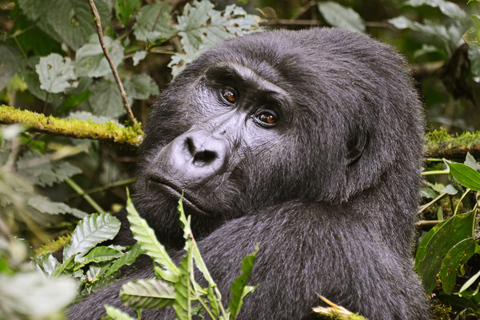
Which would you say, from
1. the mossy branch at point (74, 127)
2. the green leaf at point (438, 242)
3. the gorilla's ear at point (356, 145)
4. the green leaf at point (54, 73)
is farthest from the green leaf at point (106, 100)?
the green leaf at point (438, 242)

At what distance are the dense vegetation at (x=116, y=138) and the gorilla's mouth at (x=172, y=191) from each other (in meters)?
0.32

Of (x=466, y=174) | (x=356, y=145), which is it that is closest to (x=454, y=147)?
(x=466, y=174)

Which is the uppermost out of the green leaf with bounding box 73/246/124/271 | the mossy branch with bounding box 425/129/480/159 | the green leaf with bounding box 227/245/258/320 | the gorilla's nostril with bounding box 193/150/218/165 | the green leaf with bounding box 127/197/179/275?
the green leaf with bounding box 127/197/179/275

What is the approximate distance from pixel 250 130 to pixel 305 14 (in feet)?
16.2

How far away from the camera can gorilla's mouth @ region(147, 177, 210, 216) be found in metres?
2.48

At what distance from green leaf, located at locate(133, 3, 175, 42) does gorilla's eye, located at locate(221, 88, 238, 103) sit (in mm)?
1610

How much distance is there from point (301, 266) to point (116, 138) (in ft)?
6.46

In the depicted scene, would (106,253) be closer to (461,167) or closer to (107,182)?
(461,167)

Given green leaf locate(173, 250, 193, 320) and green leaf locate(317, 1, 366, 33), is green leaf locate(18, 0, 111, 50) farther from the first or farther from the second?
green leaf locate(173, 250, 193, 320)

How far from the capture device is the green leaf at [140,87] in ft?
14.9

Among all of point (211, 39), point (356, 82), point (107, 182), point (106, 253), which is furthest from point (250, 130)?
point (107, 182)

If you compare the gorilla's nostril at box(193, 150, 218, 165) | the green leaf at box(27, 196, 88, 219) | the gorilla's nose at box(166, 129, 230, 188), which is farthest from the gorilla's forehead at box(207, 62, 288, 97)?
the green leaf at box(27, 196, 88, 219)

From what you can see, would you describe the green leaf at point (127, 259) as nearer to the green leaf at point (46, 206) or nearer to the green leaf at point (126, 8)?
the green leaf at point (46, 206)

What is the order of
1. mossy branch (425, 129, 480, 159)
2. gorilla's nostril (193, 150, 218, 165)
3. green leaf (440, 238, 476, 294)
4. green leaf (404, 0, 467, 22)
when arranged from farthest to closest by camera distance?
green leaf (404, 0, 467, 22)
mossy branch (425, 129, 480, 159)
green leaf (440, 238, 476, 294)
gorilla's nostril (193, 150, 218, 165)
